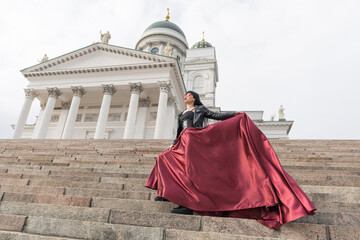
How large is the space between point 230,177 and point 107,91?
62.4 feet

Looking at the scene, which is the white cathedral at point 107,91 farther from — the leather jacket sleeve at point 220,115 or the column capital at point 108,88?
the leather jacket sleeve at point 220,115

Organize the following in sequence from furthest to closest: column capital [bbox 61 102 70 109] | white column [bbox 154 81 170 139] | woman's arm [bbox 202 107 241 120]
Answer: column capital [bbox 61 102 70 109], white column [bbox 154 81 170 139], woman's arm [bbox 202 107 241 120]

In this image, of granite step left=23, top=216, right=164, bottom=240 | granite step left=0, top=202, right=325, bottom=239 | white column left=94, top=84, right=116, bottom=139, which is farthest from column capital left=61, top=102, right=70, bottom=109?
granite step left=23, top=216, right=164, bottom=240

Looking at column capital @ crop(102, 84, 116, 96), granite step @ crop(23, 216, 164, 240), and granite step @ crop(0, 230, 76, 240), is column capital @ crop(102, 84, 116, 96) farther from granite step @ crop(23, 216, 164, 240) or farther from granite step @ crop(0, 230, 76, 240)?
granite step @ crop(0, 230, 76, 240)

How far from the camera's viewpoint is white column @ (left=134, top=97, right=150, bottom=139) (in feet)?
71.2

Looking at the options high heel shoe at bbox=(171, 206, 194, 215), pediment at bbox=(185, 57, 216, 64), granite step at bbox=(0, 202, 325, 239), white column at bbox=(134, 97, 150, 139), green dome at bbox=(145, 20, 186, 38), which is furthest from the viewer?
green dome at bbox=(145, 20, 186, 38)

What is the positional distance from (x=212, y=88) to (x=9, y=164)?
31277 millimetres

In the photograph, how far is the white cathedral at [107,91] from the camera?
63.5 feet

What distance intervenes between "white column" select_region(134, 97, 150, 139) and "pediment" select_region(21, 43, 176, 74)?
4117 millimetres

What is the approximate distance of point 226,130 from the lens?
2971mm

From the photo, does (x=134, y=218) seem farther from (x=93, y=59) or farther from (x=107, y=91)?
(x=93, y=59)

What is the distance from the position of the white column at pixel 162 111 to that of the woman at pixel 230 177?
47.1ft

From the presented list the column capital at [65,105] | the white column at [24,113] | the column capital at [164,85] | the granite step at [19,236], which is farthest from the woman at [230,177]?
the column capital at [65,105]

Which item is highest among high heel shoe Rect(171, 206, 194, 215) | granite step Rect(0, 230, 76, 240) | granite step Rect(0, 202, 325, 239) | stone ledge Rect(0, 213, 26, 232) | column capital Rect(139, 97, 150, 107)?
column capital Rect(139, 97, 150, 107)
